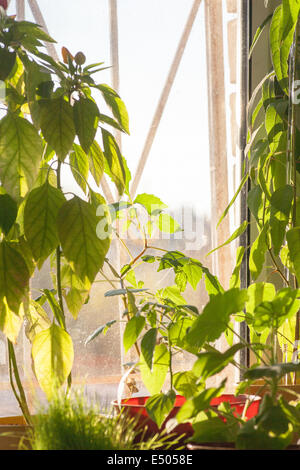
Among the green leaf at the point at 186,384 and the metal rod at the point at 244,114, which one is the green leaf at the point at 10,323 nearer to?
the green leaf at the point at 186,384

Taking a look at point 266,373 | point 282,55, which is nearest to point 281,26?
point 282,55

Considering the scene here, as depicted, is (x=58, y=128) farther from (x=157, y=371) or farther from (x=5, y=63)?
(x=157, y=371)

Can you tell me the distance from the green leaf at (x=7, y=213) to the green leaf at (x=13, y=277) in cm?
4

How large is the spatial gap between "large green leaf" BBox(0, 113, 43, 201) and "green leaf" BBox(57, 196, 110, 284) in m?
0.07

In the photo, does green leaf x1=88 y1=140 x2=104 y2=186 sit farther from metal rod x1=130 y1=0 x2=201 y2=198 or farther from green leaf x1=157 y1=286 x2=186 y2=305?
metal rod x1=130 y1=0 x2=201 y2=198

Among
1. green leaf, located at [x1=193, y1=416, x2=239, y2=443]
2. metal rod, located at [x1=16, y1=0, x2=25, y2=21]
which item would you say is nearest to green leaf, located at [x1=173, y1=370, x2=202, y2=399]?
green leaf, located at [x1=193, y1=416, x2=239, y2=443]

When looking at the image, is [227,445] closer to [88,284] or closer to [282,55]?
[88,284]

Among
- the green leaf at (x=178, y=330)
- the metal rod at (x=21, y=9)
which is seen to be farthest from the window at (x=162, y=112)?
the green leaf at (x=178, y=330)

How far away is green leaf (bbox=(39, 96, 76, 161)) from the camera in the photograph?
0.77m

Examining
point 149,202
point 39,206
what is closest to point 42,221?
point 39,206

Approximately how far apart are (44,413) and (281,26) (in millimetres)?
660

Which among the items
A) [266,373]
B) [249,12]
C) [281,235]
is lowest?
[266,373]

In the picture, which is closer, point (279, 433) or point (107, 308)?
point (279, 433)

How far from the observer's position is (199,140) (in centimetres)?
177
